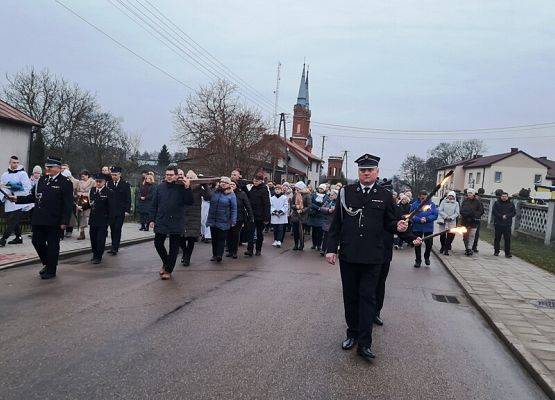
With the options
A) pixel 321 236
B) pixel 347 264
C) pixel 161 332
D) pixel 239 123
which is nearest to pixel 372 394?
pixel 347 264

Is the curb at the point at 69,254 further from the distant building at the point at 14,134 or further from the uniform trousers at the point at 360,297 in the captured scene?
the distant building at the point at 14,134

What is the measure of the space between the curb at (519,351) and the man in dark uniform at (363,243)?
1.55 meters

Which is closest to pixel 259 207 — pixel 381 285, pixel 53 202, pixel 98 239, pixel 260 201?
pixel 260 201

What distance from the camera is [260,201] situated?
43.6 ft

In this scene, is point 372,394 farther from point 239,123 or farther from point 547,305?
point 239,123

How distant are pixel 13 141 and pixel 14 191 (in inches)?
753

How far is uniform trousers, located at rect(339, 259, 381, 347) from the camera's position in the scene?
17.1ft

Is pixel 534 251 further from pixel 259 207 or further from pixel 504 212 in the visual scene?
pixel 259 207

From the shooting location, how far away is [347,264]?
18.0ft

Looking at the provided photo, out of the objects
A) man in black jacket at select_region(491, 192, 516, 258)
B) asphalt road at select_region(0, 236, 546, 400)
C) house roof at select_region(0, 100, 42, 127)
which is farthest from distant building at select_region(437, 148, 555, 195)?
asphalt road at select_region(0, 236, 546, 400)

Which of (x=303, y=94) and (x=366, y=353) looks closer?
(x=366, y=353)

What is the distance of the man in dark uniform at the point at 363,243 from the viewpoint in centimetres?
526

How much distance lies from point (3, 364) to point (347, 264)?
3341 mm

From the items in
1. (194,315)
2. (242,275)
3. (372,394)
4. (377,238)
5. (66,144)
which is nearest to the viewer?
(372,394)
